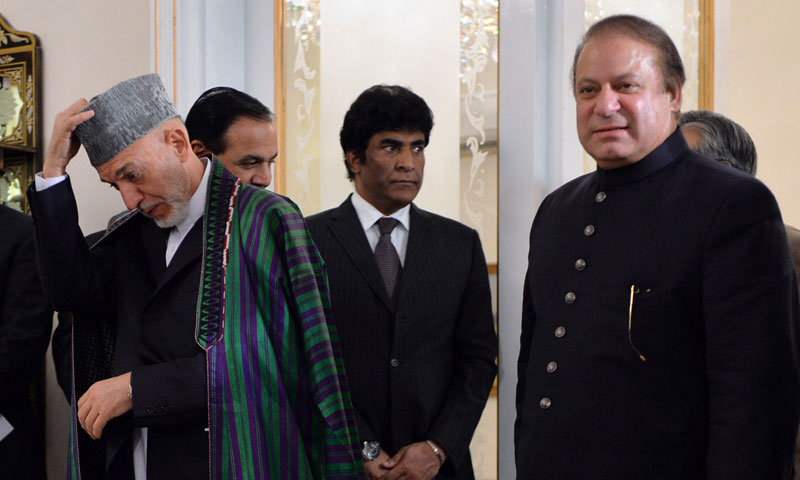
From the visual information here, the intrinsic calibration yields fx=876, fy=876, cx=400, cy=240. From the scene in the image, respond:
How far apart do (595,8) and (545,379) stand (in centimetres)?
145

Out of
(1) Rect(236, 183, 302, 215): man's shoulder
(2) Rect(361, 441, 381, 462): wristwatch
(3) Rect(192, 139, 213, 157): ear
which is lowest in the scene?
(2) Rect(361, 441, 381, 462): wristwatch

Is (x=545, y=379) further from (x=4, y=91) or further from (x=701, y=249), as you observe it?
(x=4, y=91)

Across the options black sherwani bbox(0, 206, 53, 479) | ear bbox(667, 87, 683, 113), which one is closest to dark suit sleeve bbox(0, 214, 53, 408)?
black sherwani bbox(0, 206, 53, 479)

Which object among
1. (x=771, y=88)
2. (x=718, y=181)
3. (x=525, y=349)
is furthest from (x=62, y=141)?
(x=771, y=88)

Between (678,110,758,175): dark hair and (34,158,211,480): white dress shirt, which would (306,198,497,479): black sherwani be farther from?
(678,110,758,175): dark hair

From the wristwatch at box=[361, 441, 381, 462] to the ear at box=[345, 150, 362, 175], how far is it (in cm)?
82

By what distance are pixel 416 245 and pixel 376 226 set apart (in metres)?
0.15

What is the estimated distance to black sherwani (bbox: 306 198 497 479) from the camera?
2.39m

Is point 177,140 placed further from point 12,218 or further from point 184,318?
point 12,218

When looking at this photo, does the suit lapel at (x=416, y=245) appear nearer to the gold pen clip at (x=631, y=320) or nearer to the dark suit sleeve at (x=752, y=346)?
the gold pen clip at (x=631, y=320)

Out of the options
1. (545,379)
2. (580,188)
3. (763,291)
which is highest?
(580,188)

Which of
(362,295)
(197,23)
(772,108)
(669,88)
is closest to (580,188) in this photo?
(669,88)

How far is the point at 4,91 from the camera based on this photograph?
125 inches

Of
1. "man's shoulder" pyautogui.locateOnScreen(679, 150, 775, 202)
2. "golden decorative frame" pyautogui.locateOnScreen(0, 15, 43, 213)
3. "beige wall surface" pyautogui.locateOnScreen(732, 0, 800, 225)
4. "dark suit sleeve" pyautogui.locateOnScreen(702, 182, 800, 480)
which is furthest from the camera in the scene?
"beige wall surface" pyautogui.locateOnScreen(732, 0, 800, 225)
